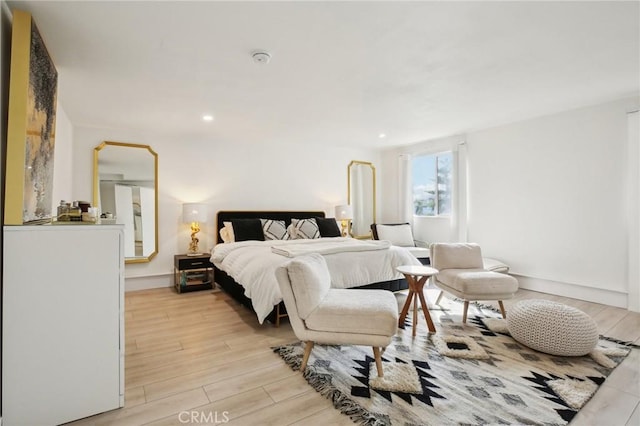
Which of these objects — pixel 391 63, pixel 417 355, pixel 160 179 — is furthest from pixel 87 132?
pixel 417 355

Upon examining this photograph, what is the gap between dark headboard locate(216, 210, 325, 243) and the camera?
16.5ft

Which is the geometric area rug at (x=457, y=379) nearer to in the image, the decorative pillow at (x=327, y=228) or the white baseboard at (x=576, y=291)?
the white baseboard at (x=576, y=291)

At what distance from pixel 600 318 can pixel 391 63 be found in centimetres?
349

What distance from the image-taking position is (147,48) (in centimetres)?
232

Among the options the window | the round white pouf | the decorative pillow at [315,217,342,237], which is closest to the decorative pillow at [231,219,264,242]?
the decorative pillow at [315,217,342,237]

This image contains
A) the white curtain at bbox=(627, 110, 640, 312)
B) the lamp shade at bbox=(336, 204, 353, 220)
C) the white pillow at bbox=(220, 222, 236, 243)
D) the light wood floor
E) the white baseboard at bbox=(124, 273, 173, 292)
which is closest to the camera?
the light wood floor

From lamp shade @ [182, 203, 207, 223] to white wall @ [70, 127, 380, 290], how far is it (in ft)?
1.08

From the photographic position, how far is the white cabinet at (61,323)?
63.4 inches

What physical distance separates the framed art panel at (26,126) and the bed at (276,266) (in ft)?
5.77

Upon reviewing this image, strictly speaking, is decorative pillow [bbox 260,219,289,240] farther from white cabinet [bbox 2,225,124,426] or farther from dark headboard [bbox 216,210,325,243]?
white cabinet [bbox 2,225,124,426]

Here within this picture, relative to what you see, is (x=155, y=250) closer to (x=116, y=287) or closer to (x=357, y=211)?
(x=116, y=287)

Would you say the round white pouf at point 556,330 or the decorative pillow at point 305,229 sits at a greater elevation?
the decorative pillow at point 305,229

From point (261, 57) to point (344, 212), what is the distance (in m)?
3.89

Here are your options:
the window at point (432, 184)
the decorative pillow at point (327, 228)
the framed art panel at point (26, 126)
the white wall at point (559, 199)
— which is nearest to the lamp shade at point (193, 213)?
the decorative pillow at point (327, 228)
